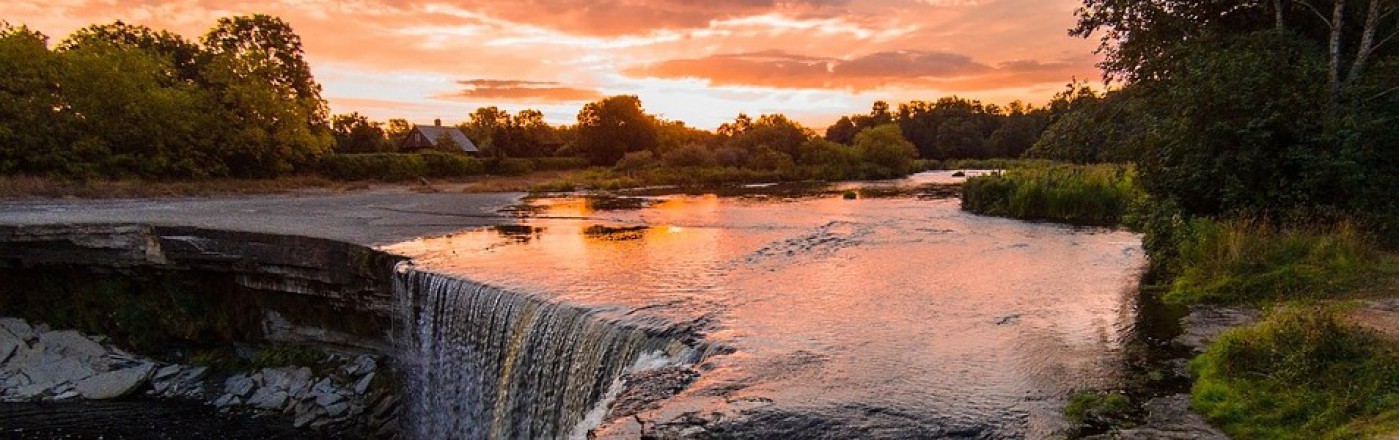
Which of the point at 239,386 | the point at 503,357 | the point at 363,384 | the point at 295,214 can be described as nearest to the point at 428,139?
the point at 295,214

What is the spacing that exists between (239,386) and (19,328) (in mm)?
5658

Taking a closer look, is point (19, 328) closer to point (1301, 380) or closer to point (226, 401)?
point (226, 401)

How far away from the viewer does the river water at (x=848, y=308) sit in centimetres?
648

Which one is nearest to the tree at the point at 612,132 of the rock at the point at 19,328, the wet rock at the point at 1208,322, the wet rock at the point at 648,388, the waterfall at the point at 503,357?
the rock at the point at 19,328

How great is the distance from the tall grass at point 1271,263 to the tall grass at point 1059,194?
11469 millimetres

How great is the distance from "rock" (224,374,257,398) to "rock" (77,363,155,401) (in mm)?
1613

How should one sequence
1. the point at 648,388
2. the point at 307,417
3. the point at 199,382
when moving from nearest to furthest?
1. the point at 648,388
2. the point at 307,417
3. the point at 199,382

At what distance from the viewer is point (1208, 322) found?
31.3 feet

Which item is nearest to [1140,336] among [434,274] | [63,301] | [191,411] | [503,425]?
[503,425]

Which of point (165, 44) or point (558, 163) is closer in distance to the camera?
point (165, 44)

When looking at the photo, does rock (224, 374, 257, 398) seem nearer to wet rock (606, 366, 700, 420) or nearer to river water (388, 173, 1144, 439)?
river water (388, 173, 1144, 439)

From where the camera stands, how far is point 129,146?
114 ft

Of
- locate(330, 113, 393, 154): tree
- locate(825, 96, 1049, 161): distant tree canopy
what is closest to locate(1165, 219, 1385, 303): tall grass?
locate(330, 113, 393, 154): tree

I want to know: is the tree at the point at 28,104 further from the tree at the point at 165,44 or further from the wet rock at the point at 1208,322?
the wet rock at the point at 1208,322
